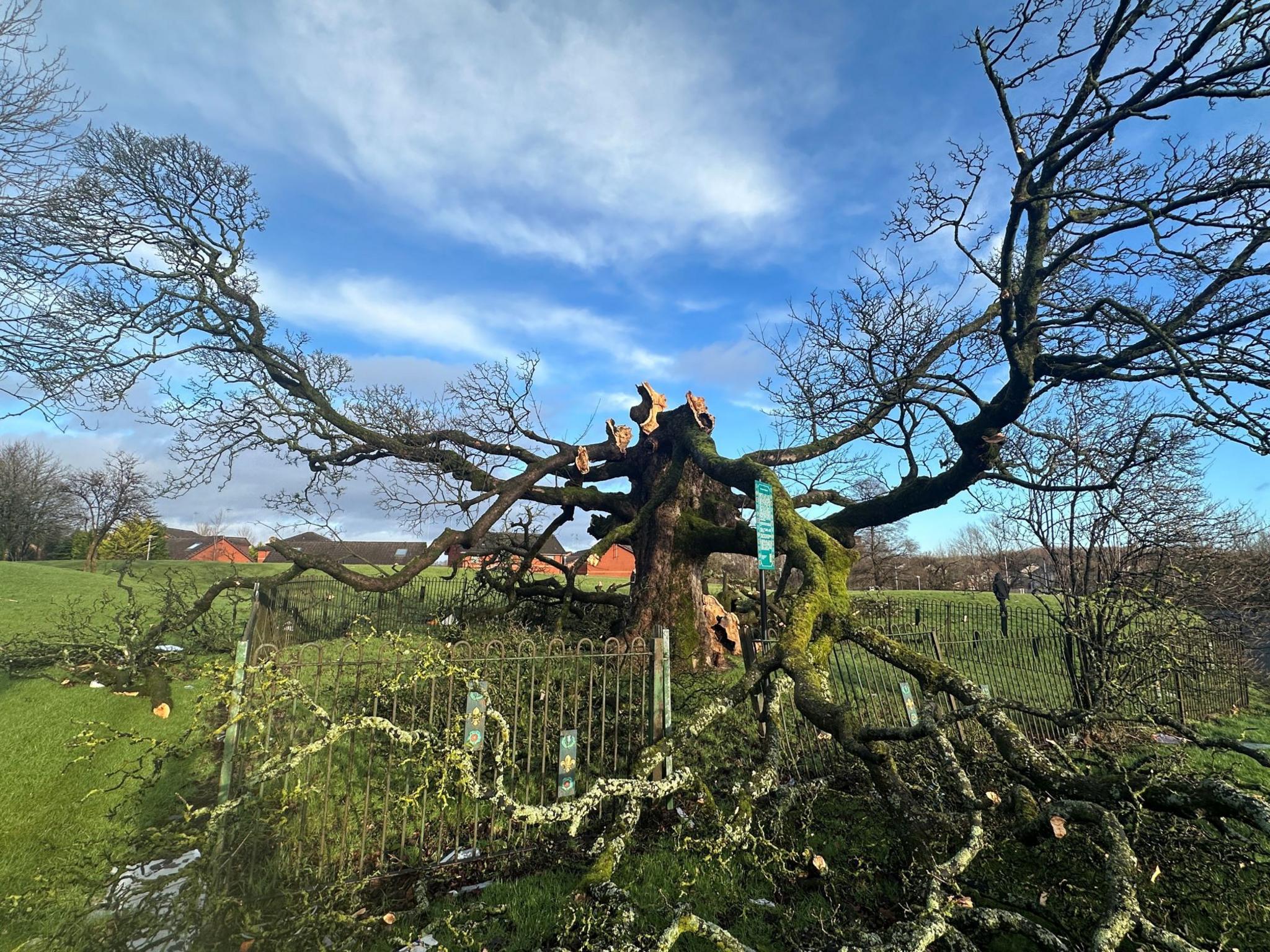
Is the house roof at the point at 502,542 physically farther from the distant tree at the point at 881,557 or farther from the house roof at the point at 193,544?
the house roof at the point at 193,544

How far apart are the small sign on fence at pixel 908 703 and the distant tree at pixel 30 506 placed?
4737 cm

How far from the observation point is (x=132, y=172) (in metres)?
8.85

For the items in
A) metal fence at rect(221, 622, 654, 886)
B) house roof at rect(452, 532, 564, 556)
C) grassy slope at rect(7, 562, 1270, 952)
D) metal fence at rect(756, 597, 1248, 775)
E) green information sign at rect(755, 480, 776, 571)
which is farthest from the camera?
house roof at rect(452, 532, 564, 556)

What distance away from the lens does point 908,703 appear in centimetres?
613

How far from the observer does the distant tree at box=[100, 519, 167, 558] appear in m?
34.7

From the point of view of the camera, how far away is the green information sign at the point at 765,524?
234 inches

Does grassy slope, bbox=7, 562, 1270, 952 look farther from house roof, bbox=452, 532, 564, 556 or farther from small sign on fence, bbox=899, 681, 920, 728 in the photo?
house roof, bbox=452, 532, 564, 556

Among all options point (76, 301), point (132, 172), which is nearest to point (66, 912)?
point (76, 301)

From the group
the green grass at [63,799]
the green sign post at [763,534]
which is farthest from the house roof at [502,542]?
the green sign post at [763,534]

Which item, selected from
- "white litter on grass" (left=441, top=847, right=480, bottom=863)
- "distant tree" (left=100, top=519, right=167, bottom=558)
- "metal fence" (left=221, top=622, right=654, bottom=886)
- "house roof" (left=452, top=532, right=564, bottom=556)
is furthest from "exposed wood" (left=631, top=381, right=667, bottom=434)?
"distant tree" (left=100, top=519, right=167, bottom=558)

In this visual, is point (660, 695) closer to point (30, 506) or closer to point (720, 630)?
point (720, 630)

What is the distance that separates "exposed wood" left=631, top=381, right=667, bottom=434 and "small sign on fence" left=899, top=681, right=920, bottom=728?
570 centimetres

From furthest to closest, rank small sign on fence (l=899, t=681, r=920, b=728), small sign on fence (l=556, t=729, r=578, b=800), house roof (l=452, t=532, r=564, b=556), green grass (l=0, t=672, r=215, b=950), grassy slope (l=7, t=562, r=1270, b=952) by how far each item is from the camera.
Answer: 1. house roof (l=452, t=532, r=564, b=556)
2. small sign on fence (l=899, t=681, r=920, b=728)
3. small sign on fence (l=556, t=729, r=578, b=800)
4. green grass (l=0, t=672, r=215, b=950)
5. grassy slope (l=7, t=562, r=1270, b=952)

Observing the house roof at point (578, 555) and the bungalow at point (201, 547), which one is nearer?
the house roof at point (578, 555)
